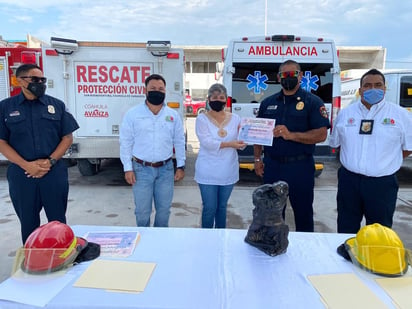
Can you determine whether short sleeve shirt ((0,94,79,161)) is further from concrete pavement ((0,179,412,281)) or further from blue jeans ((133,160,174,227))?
concrete pavement ((0,179,412,281))

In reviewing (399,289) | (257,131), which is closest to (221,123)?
(257,131)

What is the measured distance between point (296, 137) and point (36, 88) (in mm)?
2187

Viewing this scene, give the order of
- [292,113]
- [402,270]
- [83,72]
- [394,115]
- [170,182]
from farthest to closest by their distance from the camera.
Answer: [83,72] < [170,182] < [292,113] < [394,115] < [402,270]

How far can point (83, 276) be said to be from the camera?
146 cm

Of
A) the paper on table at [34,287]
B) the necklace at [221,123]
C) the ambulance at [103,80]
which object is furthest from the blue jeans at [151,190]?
the ambulance at [103,80]

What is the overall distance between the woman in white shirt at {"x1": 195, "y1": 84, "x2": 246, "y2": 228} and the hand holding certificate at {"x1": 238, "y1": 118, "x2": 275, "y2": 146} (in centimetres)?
11

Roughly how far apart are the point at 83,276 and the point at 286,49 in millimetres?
5201

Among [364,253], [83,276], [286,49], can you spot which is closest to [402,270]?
[364,253]

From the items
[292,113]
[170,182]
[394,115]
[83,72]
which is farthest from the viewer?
[83,72]

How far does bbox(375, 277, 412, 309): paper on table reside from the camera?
1.28m

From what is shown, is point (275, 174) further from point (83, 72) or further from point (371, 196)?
point (83, 72)

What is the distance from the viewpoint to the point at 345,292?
1.35m

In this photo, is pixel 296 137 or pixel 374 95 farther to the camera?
pixel 296 137

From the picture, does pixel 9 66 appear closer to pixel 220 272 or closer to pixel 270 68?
pixel 270 68
